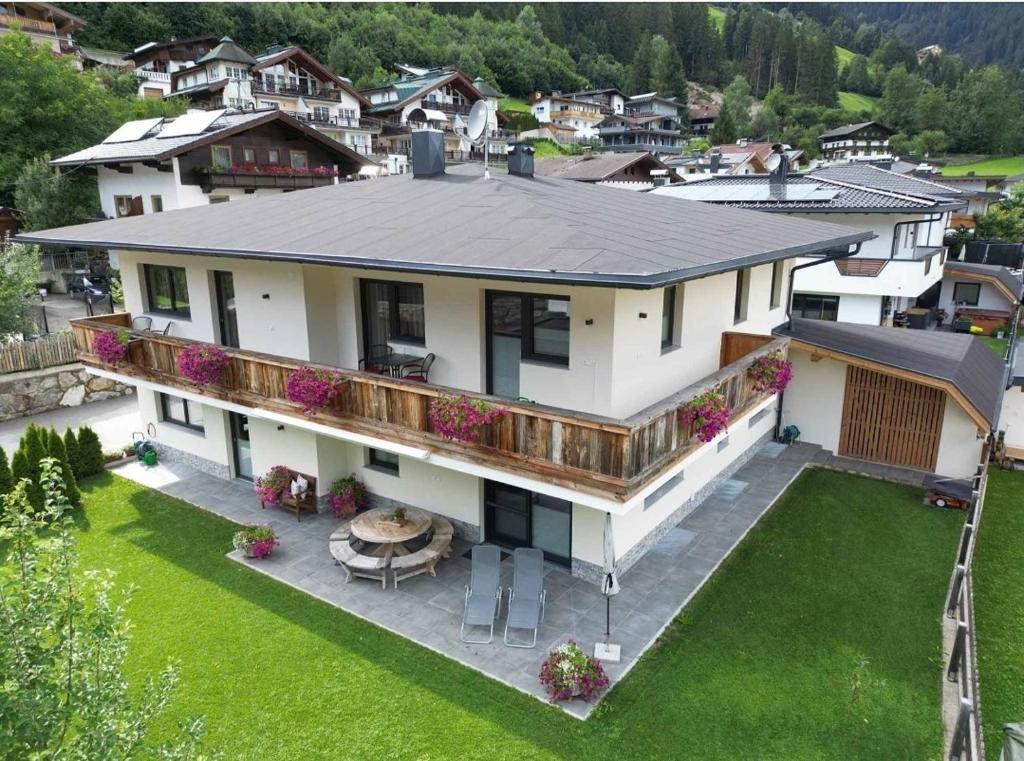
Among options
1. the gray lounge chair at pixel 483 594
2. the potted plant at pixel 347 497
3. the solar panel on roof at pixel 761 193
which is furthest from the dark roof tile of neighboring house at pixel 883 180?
the gray lounge chair at pixel 483 594

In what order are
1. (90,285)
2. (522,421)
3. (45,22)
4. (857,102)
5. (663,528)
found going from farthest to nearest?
(857,102) < (45,22) < (90,285) < (663,528) < (522,421)

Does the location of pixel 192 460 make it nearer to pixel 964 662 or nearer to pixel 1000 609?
pixel 964 662

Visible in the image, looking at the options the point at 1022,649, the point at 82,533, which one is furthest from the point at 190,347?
the point at 1022,649

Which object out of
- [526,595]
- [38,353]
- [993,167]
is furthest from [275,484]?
[993,167]

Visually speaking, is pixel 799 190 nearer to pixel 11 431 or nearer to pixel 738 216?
pixel 738 216

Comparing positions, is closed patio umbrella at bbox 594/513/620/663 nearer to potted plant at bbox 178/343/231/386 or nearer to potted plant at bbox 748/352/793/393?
potted plant at bbox 748/352/793/393

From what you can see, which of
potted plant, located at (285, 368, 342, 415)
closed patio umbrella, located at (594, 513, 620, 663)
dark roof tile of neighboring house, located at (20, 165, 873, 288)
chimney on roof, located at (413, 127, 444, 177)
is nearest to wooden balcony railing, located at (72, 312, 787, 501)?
potted plant, located at (285, 368, 342, 415)
